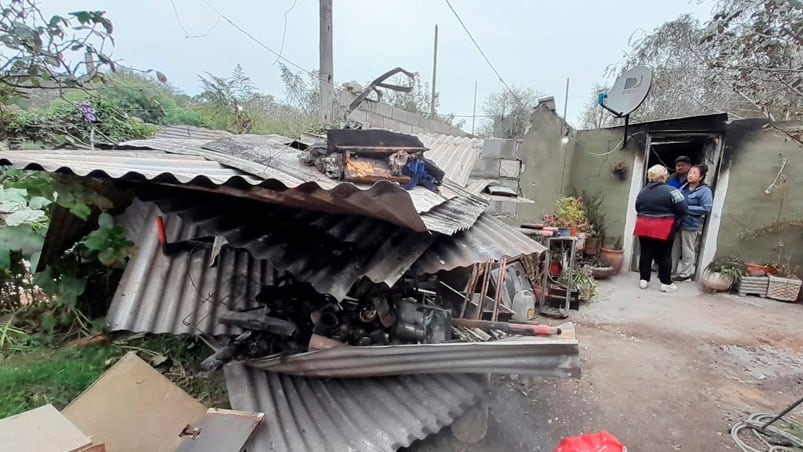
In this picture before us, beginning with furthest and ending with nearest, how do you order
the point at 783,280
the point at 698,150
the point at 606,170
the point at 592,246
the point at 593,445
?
the point at 698,150 < the point at 606,170 < the point at 592,246 < the point at 783,280 < the point at 593,445

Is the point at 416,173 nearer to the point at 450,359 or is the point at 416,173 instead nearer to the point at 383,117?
the point at 450,359

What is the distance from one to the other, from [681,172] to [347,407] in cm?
630

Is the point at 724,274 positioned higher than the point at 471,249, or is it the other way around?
the point at 471,249

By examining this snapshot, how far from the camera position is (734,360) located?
3436mm

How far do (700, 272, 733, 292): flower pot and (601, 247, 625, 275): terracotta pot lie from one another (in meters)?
1.13

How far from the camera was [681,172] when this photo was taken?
5719mm

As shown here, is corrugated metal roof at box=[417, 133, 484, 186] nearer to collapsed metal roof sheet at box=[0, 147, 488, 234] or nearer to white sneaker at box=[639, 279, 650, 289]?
collapsed metal roof sheet at box=[0, 147, 488, 234]

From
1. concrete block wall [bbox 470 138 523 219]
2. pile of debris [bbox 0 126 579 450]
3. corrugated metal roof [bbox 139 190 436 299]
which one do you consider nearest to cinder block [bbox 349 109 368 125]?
concrete block wall [bbox 470 138 523 219]

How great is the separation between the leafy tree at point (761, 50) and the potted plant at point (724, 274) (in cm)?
294

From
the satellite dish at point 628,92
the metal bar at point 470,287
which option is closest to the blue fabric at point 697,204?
the satellite dish at point 628,92

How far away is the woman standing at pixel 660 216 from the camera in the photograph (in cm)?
501

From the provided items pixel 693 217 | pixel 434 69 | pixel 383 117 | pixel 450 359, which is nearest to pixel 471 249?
pixel 450 359

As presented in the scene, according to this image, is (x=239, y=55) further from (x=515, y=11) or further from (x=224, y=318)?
(x=515, y=11)

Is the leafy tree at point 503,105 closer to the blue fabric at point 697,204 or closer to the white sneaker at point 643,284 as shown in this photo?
the blue fabric at point 697,204
